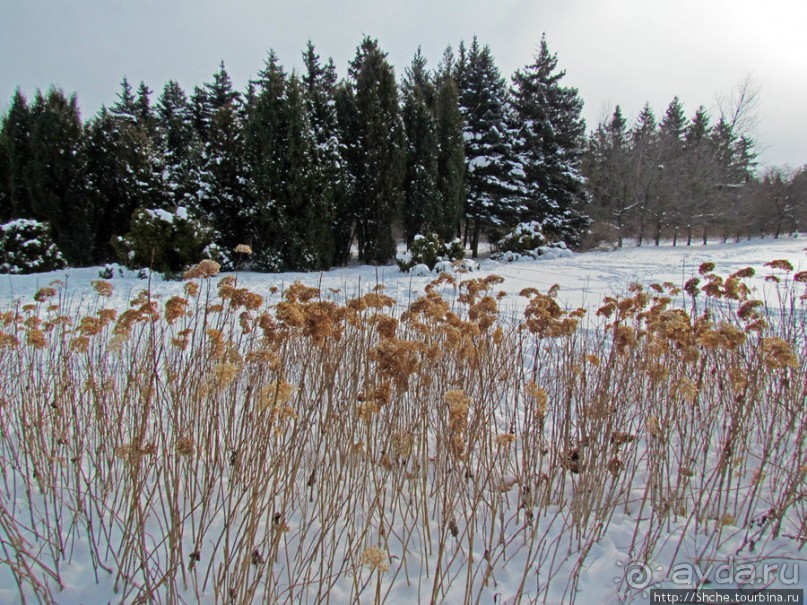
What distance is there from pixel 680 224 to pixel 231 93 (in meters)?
26.7

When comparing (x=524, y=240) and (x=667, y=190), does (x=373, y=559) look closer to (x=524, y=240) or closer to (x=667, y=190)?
(x=524, y=240)

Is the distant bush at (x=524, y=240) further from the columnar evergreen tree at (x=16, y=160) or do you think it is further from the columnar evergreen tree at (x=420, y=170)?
the columnar evergreen tree at (x=16, y=160)

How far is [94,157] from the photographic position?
12.0 meters

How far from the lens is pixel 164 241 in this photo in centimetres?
789

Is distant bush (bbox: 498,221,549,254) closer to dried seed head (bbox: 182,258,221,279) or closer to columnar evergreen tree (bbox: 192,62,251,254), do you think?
columnar evergreen tree (bbox: 192,62,251,254)

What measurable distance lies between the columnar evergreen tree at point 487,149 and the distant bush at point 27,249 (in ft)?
43.3

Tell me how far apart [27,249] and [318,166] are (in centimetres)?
663

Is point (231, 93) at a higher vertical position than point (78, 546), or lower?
higher

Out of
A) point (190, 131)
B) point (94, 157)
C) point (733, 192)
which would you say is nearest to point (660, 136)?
point (733, 192)

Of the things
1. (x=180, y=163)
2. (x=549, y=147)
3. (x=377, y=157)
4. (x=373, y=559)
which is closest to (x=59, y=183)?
(x=180, y=163)

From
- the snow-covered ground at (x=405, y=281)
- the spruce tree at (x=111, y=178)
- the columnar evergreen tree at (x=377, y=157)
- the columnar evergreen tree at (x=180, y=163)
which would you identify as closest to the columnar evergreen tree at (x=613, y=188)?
the snow-covered ground at (x=405, y=281)

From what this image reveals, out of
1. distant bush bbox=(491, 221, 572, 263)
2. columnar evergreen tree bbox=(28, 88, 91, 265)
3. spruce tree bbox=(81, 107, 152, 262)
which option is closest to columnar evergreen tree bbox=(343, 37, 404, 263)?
distant bush bbox=(491, 221, 572, 263)

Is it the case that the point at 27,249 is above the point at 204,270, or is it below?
above

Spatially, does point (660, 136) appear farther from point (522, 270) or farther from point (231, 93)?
point (231, 93)
